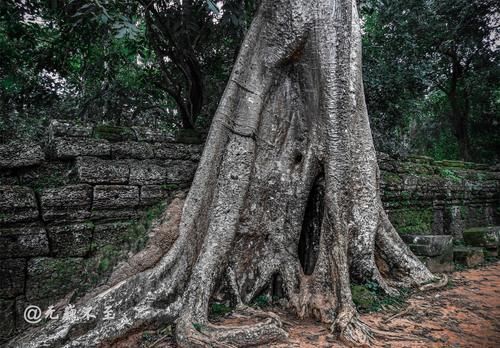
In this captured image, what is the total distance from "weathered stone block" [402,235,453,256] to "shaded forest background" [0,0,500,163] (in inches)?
74.6

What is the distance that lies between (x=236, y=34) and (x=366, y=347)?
4.05 m

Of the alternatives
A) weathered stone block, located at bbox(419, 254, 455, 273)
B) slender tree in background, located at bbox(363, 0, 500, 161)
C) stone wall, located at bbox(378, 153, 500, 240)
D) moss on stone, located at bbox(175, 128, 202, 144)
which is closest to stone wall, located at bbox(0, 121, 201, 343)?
moss on stone, located at bbox(175, 128, 202, 144)

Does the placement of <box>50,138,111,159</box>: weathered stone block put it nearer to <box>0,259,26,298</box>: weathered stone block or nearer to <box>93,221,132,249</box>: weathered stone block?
<box>93,221,132,249</box>: weathered stone block

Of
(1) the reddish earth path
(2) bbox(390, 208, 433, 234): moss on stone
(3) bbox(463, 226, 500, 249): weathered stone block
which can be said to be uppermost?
(2) bbox(390, 208, 433, 234): moss on stone

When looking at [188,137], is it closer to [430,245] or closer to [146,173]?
[146,173]

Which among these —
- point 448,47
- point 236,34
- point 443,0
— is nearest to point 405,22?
point 443,0

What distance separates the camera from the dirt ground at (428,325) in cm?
230

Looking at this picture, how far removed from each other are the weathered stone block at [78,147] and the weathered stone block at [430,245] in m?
3.79

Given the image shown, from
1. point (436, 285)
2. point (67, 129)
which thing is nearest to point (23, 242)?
point (67, 129)

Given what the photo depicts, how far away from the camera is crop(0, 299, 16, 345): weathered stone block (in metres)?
2.26

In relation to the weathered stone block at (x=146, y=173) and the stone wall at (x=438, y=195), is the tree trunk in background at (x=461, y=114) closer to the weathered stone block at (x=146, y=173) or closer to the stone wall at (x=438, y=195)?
the stone wall at (x=438, y=195)

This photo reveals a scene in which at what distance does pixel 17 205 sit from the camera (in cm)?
241

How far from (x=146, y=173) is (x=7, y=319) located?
4.92ft

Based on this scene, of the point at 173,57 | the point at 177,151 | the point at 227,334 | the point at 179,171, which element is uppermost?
the point at 173,57
